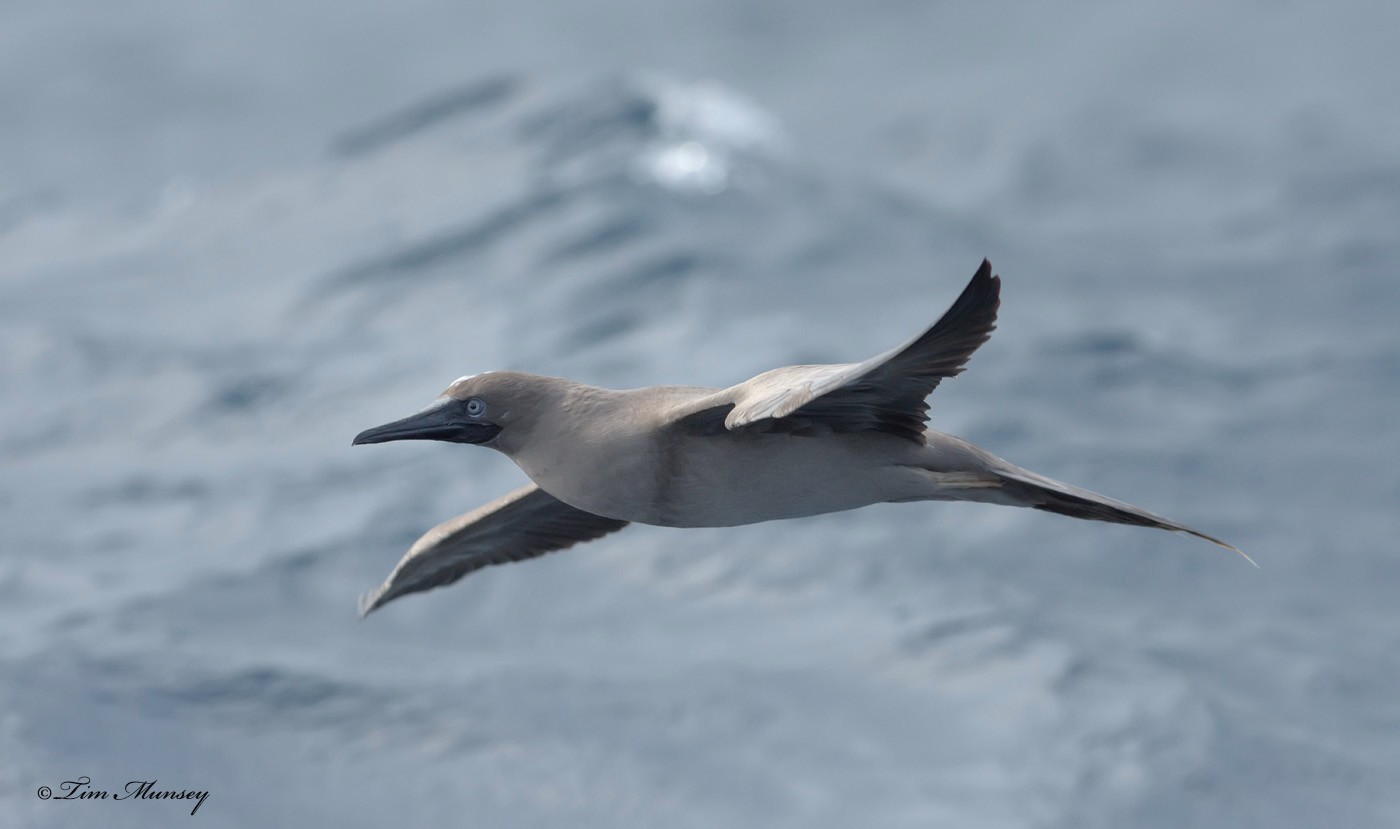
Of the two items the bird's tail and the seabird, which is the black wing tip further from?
the bird's tail

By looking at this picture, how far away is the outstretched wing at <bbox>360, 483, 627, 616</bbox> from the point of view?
42.7 ft

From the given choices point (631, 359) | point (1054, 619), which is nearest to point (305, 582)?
point (631, 359)

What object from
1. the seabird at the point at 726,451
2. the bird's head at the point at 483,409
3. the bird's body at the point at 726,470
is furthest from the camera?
the bird's head at the point at 483,409

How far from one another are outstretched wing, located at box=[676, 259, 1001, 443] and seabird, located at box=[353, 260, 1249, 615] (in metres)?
0.02

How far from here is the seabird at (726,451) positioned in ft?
33.4

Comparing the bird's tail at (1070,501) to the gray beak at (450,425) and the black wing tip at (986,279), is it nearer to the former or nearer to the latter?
the black wing tip at (986,279)

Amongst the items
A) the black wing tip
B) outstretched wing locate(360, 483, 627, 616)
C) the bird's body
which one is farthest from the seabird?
outstretched wing locate(360, 483, 627, 616)

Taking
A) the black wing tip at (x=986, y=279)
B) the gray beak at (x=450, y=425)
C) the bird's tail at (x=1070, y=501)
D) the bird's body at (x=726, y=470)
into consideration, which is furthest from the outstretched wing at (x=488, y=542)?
the black wing tip at (x=986, y=279)

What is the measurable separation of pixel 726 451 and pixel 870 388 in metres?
1.07

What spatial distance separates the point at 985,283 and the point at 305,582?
112 ft

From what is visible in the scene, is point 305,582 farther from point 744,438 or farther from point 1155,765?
point 744,438

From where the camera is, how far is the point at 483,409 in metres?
10.9

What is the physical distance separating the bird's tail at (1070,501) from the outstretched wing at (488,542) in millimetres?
3559

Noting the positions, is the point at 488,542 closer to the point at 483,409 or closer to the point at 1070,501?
the point at 483,409
